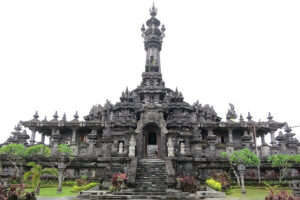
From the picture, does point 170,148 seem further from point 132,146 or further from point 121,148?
point 121,148

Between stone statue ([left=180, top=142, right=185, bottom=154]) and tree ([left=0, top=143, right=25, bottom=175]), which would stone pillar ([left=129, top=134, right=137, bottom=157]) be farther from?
tree ([left=0, top=143, right=25, bottom=175])

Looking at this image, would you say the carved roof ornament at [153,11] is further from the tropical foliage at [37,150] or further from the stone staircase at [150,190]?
the tropical foliage at [37,150]

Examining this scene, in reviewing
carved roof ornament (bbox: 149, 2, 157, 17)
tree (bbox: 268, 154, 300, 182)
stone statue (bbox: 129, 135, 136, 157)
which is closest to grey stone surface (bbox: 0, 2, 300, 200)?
stone statue (bbox: 129, 135, 136, 157)

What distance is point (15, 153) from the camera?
22.2 m

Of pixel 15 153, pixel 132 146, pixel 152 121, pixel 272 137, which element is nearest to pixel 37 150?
pixel 15 153

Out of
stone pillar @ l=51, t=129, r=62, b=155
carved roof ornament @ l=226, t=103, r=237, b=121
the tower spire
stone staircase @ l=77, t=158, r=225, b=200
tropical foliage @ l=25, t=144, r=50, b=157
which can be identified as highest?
the tower spire

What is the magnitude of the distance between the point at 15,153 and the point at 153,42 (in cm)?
2733

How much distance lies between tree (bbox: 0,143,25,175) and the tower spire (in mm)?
21825

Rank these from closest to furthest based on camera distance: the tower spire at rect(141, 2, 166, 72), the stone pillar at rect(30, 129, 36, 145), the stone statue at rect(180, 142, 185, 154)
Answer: the stone statue at rect(180, 142, 185, 154), the stone pillar at rect(30, 129, 36, 145), the tower spire at rect(141, 2, 166, 72)

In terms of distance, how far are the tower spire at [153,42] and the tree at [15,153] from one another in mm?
21825

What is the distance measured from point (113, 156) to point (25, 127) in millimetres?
17837

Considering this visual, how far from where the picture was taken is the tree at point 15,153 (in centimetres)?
2224

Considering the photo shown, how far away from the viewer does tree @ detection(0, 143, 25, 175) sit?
73.0ft

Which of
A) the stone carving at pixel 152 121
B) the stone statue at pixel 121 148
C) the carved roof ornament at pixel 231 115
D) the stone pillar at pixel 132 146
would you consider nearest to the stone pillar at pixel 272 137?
the carved roof ornament at pixel 231 115
